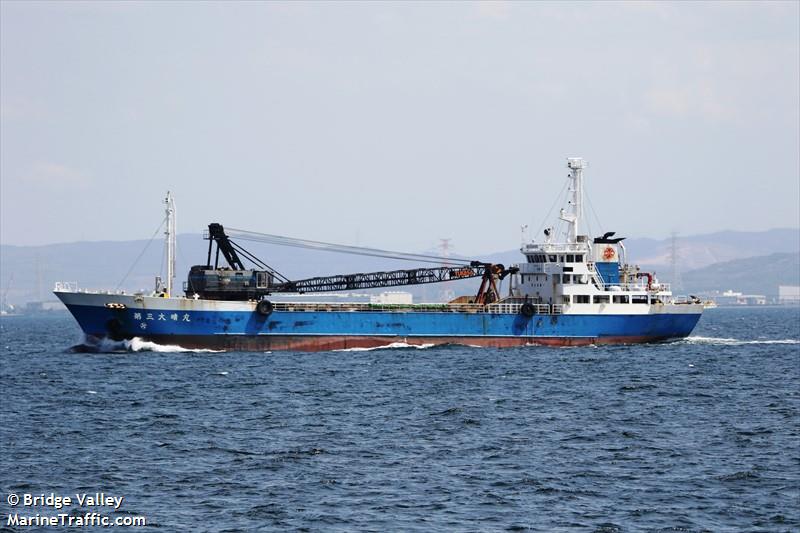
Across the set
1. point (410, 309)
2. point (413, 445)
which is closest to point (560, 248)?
point (410, 309)

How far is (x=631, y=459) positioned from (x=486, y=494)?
687cm

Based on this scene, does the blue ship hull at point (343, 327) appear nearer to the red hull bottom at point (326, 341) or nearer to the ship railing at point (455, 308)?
the red hull bottom at point (326, 341)

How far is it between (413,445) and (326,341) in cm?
3713

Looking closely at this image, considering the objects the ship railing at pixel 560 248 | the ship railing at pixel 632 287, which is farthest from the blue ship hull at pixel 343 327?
the ship railing at pixel 560 248

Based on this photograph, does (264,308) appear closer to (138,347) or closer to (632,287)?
(138,347)

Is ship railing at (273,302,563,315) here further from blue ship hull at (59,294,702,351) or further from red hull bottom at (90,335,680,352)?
red hull bottom at (90,335,680,352)

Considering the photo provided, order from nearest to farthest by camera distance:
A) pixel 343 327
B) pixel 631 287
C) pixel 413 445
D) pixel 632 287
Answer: pixel 413 445
pixel 343 327
pixel 631 287
pixel 632 287

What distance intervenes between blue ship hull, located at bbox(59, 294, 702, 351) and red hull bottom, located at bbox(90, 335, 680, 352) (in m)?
0.07

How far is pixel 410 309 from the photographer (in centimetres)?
7831

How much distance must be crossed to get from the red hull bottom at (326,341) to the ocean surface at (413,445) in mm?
6660

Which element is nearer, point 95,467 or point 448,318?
point 95,467

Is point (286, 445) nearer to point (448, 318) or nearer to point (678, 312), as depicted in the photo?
point (448, 318)

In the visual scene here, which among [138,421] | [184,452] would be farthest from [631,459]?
[138,421]

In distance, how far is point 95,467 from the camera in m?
35.2
